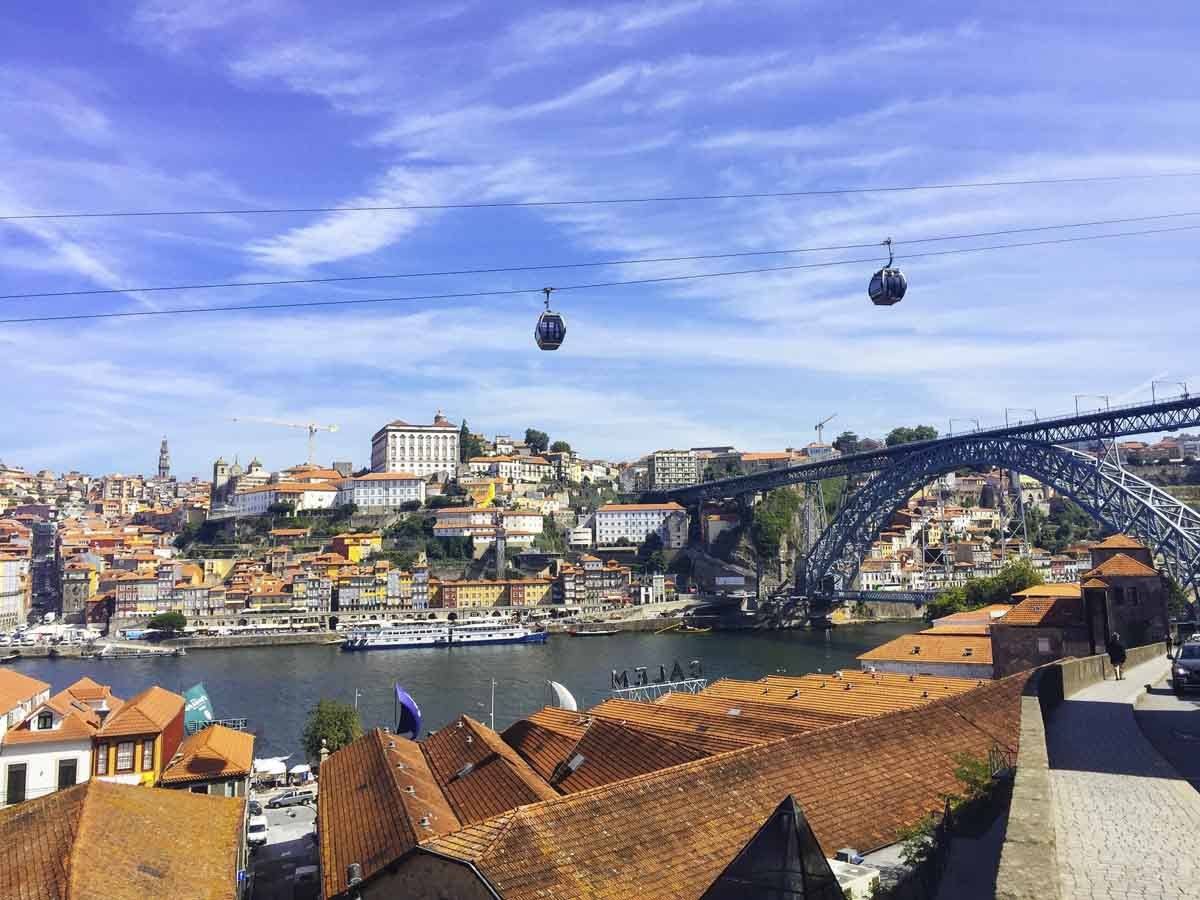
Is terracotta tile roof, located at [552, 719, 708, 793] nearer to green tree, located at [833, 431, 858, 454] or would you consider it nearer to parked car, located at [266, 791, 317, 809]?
parked car, located at [266, 791, 317, 809]

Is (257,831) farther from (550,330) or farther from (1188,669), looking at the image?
(1188,669)

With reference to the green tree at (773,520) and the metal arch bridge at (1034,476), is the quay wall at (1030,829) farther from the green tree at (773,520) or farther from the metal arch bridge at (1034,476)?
the green tree at (773,520)

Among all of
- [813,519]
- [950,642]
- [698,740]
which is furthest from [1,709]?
[813,519]

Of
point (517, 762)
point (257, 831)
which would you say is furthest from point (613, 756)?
point (257, 831)

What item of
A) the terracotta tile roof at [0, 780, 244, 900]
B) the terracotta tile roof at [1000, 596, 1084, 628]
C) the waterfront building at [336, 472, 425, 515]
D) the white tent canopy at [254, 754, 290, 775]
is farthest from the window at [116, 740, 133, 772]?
the waterfront building at [336, 472, 425, 515]

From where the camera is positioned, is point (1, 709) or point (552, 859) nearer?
point (552, 859)

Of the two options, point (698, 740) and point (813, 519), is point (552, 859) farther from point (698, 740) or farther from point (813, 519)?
point (813, 519)
